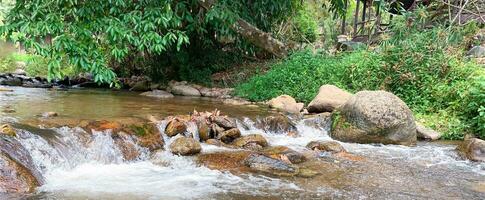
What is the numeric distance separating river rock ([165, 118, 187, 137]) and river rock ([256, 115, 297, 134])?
168cm

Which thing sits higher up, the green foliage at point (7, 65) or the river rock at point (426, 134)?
the green foliage at point (7, 65)

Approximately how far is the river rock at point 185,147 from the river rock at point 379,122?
2892mm

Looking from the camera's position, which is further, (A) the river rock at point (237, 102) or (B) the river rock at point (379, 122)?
(A) the river rock at point (237, 102)

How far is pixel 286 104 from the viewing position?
10.5m

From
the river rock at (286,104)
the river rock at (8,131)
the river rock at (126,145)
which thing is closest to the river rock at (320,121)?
the river rock at (286,104)

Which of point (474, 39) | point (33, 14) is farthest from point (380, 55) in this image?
point (33, 14)

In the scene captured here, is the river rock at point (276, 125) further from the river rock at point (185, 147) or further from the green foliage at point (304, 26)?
the green foliage at point (304, 26)

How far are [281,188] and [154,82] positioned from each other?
9818 mm

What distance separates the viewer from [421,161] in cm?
668

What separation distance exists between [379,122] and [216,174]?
353 cm

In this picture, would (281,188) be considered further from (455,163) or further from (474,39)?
(474,39)

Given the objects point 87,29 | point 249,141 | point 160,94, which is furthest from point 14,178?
point 160,94

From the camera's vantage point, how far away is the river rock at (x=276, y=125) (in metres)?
8.40

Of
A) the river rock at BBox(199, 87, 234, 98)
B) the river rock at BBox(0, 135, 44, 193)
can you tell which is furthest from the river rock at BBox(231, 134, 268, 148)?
the river rock at BBox(199, 87, 234, 98)
